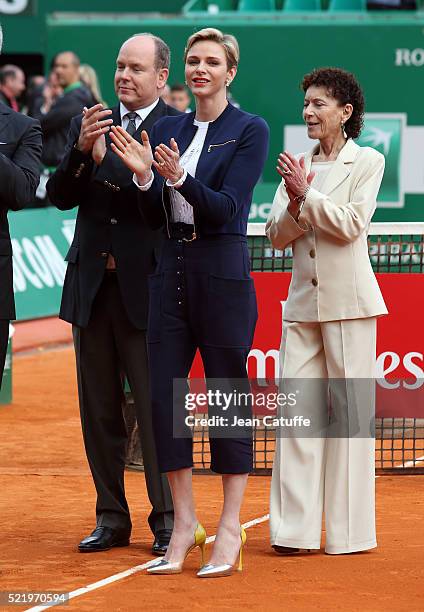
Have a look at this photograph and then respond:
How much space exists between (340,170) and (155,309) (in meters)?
1.11

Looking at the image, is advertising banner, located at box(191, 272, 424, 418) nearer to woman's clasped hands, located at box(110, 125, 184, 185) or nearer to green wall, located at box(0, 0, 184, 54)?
woman's clasped hands, located at box(110, 125, 184, 185)

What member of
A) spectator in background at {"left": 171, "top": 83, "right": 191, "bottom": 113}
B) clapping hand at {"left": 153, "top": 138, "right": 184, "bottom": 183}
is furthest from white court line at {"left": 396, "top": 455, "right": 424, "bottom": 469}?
spectator in background at {"left": 171, "top": 83, "right": 191, "bottom": 113}

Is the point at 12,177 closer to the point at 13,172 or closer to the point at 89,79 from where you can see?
the point at 13,172

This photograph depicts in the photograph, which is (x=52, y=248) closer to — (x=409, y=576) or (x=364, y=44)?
(x=364, y=44)

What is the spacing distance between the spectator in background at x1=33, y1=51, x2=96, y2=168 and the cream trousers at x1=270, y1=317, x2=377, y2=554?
9.73 metres

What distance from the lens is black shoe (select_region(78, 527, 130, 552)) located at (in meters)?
6.82

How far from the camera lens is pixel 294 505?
6.76 metres

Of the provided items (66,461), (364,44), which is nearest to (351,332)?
(66,461)

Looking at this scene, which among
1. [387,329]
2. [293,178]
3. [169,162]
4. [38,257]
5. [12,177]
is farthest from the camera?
[38,257]

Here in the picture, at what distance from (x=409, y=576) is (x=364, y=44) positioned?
493 inches

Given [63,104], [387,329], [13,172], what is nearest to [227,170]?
[13,172]

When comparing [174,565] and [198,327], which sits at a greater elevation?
[198,327]

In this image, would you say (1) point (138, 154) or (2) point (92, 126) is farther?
(2) point (92, 126)

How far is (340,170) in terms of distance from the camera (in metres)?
6.71
